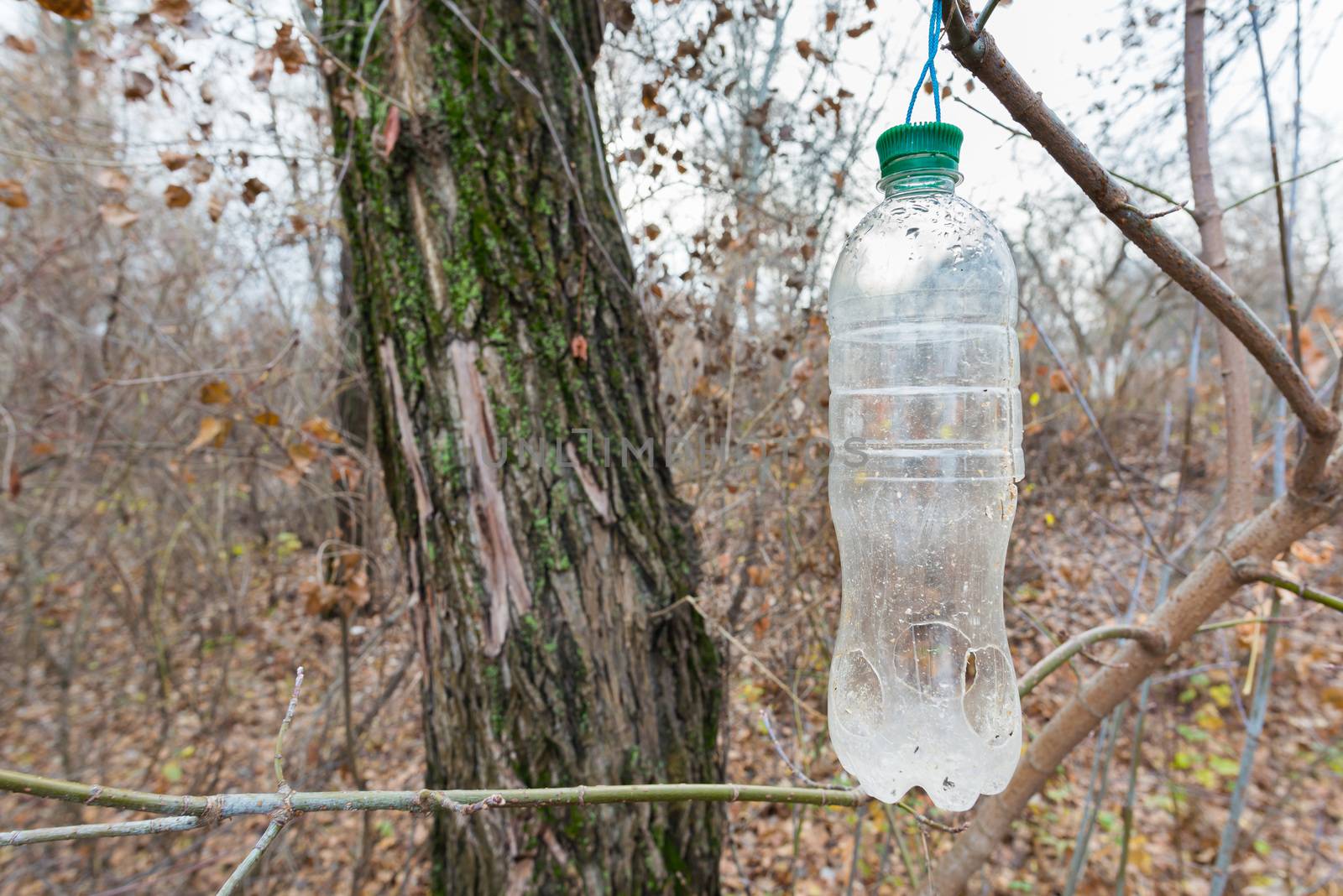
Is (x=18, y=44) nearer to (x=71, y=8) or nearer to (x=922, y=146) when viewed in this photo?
(x=71, y=8)

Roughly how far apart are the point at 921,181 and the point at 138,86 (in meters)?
2.56

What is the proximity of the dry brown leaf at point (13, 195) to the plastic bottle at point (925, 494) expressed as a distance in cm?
263

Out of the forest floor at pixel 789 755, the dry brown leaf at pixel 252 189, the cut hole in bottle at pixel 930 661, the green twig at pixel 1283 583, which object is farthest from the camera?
the forest floor at pixel 789 755

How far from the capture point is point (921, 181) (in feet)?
2.86

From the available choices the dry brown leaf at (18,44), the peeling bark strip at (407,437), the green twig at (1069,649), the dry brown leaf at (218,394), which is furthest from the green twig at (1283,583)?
the dry brown leaf at (18,44)

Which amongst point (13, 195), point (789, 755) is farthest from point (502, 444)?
point (789, 755)

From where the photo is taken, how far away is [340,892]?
3604 millimetres

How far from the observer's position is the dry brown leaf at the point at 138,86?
2.20 meters

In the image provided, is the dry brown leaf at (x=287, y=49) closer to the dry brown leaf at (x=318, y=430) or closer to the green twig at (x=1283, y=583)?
the dry brown leaf at (x=318, y=430)

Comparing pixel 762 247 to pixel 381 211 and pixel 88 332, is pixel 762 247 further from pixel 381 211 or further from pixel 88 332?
pixel 88 332

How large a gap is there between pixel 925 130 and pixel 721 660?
180cm

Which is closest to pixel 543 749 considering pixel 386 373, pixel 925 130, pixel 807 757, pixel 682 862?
pixel 682 862

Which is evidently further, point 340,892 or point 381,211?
point 340,892

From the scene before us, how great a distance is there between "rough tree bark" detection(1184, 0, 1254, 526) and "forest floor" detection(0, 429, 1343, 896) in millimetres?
1011
